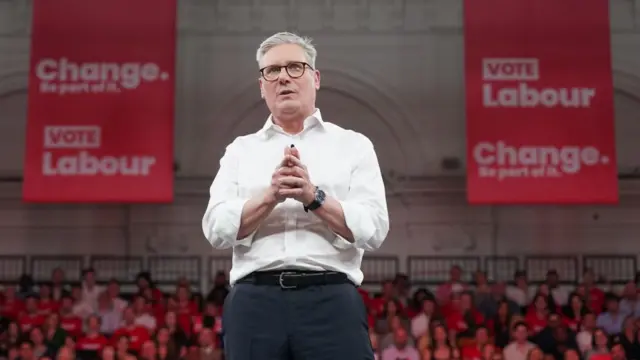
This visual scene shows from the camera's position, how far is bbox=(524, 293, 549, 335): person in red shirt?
9242 mm

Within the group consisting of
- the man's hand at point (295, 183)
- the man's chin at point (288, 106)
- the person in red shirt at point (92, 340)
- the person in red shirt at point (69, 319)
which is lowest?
the person in red shirt at point (92, 340)

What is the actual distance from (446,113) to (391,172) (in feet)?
3.78

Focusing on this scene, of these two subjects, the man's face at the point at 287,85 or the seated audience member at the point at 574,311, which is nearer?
the man's face at the point at 287,85

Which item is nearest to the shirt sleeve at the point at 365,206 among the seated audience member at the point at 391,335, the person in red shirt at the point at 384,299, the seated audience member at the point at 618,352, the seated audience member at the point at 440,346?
the seated audience member at the point at 440,346

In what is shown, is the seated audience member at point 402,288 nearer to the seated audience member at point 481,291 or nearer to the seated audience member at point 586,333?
the seated audience member at point 481,291

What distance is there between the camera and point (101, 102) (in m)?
8.40

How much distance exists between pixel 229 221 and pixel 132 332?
7127mm

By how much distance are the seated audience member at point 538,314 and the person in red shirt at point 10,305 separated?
5497mm

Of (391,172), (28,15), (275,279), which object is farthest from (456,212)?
(275,279)

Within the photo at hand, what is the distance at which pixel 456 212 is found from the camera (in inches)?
495

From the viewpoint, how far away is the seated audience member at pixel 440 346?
8.10 meters

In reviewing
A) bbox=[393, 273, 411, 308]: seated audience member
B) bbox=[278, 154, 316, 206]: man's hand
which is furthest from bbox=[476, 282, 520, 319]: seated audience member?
bbox=[278, 154, 316, 206]: man's hand

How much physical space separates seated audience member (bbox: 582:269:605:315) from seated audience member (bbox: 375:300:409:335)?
2200 mm

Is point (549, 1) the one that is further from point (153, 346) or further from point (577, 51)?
point (153, 346)
